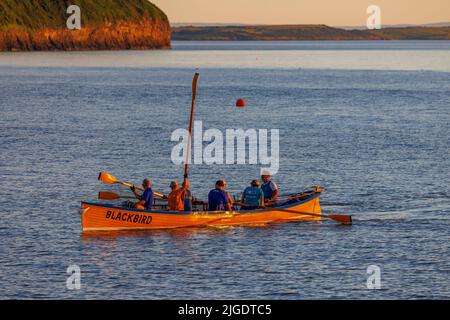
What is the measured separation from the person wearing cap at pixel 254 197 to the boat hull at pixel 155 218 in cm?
33

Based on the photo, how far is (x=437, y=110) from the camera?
95.4 m

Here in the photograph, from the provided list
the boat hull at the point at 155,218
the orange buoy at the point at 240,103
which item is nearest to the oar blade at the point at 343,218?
the boat hull at the point at 155,218

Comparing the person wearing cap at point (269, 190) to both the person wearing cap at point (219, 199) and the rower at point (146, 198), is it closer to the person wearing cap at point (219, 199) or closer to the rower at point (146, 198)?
the person wearing cap at point (219, 199)

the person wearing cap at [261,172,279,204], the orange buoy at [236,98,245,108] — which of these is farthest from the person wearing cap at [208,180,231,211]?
the orange buoy at [236,98,245,108]

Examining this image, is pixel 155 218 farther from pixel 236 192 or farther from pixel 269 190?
pixel 236 192

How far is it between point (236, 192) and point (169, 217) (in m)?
10.1

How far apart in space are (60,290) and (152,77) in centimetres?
13522

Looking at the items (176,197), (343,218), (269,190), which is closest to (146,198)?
(176,197)

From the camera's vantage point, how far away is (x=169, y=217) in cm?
3662

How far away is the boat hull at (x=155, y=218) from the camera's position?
36219 millimetres

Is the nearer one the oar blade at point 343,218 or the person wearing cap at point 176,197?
the person wearing cap at point 176,197
